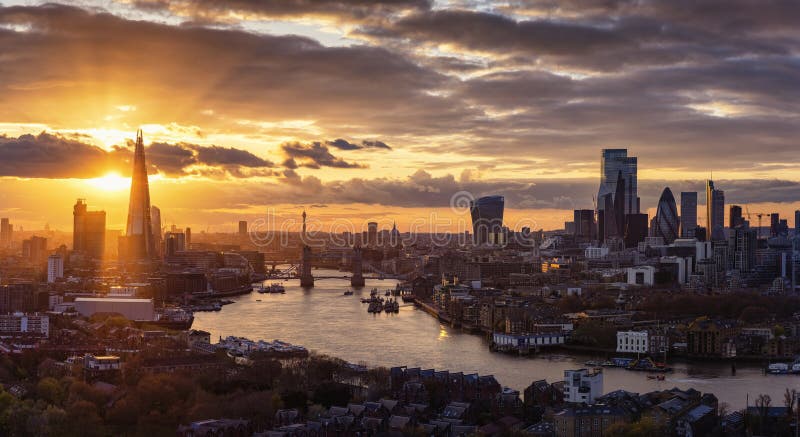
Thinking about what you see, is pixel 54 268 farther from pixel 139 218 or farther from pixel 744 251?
pixel 744 251

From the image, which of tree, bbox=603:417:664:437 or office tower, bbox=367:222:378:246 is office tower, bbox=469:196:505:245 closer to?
office tower, bbox=367:222:378:246

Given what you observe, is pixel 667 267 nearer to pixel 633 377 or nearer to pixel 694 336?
pixel 694 336

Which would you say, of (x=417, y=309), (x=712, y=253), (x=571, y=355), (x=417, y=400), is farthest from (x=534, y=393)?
(x=712, y=253)

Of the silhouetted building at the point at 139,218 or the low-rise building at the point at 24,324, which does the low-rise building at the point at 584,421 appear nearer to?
the low-rise building at the point at 24,324

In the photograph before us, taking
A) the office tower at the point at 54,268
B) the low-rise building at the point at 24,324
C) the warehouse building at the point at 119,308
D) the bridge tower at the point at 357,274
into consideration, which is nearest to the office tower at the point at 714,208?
the bridge tower at the point at 357,274

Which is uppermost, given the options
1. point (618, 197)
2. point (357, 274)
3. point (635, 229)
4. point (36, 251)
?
point (618, 197)

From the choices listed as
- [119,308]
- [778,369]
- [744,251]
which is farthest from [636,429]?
[744,251]
